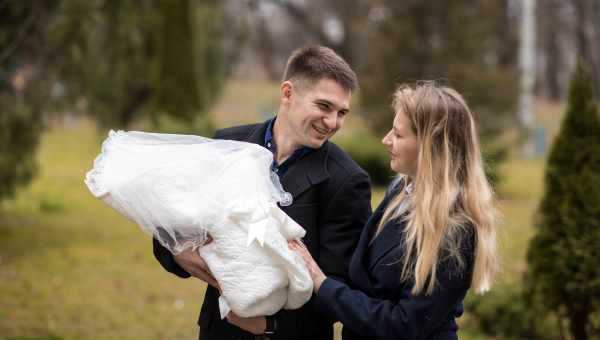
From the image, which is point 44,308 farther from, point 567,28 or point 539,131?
point 567,28

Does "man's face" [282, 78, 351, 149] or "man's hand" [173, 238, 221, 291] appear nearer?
"man's hand" [173, 238, 221, 291]

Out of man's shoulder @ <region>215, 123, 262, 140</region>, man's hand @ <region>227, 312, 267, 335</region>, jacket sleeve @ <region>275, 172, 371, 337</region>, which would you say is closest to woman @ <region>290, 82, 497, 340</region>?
jacket sleeve @ <region>275, 172, 371, 337</region>

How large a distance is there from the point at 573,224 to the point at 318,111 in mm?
3228

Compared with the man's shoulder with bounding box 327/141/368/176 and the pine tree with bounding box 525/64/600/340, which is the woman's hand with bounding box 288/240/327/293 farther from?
the pine tree with bounding box 525/64/600/340

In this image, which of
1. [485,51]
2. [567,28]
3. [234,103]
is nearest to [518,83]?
[485,51]

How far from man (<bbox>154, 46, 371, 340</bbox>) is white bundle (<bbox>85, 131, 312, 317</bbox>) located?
0.77 ft

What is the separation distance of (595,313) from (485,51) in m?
15.2

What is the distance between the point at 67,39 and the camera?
9.23m

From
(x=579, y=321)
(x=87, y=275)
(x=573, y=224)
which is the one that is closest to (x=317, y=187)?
(x=573, y=224)

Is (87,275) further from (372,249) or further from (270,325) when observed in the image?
(372,249)

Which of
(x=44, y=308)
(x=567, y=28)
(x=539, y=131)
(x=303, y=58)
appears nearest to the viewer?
(x=303, y=58)

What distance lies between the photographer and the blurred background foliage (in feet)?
22.5

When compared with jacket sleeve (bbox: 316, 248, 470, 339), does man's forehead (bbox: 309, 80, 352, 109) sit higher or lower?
higher

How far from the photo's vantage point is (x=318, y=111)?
296 centimetres
